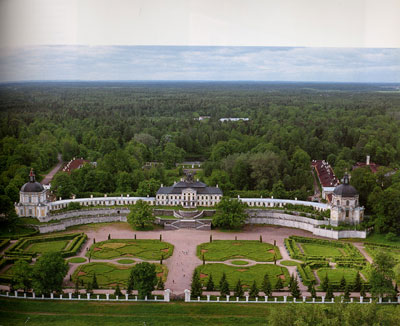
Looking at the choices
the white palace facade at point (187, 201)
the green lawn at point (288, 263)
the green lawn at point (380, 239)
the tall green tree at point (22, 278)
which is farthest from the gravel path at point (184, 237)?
the tall green tree at point (22, 278)

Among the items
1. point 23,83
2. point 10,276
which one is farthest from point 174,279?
point 23,83

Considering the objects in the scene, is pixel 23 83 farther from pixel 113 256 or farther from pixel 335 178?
pixel 335 178

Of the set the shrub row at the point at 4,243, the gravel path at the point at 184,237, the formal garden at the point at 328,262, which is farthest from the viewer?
the shrub row at the point at 4,243

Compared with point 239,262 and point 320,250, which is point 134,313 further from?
point 320,250

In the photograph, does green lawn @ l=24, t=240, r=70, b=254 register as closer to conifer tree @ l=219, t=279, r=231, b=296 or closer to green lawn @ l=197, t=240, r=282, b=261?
green lawn @ l=197, t=240, r=282, b=261

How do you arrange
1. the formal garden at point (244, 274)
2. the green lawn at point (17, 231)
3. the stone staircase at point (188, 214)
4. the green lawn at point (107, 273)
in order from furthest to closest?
the stone staircase at point (188, 214) → the green lawn at point (17, 231) → the formal garden at point (244, 274) → the green lawn at point (107, 273)

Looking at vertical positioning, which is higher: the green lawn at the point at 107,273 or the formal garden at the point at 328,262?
the formal garden at the point at 328,262

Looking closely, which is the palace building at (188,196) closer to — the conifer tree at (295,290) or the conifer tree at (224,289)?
the conifer tree at (224,289)

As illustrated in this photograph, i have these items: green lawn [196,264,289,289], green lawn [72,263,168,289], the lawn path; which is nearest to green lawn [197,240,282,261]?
green lawn [196,264,289,289]
